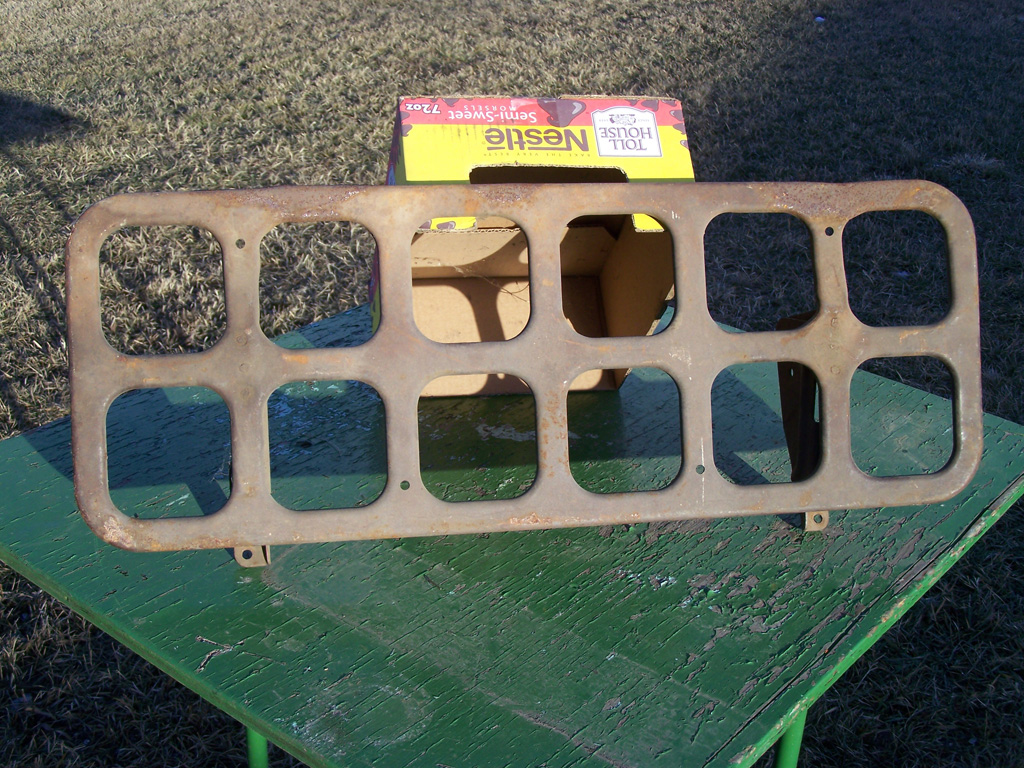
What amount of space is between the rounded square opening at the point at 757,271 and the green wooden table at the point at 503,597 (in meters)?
1.86

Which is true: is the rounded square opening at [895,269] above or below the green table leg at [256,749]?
above

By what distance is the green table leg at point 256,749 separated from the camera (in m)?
1.41

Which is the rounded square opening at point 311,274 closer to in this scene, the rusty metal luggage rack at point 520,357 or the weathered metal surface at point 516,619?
the weathered metal surface at point 516,619

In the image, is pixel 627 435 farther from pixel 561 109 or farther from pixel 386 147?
pixel 386 147

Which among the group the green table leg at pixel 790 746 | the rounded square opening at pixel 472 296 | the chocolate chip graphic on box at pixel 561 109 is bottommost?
the green table leg at pixel 790 746

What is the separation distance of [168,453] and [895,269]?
12.0ft

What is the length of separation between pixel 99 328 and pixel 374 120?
14.9 feet

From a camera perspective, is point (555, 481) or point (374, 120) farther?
point (374, 120)

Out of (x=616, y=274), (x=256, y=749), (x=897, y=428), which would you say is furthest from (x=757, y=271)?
(x=256, y=749)

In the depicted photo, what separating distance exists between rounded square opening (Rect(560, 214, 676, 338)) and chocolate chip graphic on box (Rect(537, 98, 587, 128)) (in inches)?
9.1

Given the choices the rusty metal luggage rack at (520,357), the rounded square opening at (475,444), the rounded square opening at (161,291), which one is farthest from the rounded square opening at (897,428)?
the rounded square opening at (161,291)

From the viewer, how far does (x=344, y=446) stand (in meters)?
1.95

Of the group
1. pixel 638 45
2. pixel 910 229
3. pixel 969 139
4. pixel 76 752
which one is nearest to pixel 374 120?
pixel 638 45

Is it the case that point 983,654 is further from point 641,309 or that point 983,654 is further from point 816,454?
point 641,309
